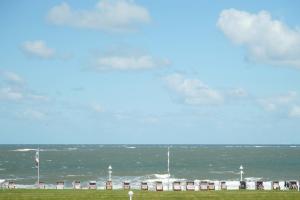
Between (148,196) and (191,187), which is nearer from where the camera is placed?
(148,196)

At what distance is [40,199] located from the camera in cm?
4225

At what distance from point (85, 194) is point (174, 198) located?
714 cm

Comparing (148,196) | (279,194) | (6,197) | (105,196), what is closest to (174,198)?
(148,196)

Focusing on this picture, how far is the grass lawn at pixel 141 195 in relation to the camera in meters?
43.0

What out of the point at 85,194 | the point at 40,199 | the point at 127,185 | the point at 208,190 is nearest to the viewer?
the point at 40,199

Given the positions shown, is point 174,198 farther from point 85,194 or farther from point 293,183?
point 293,183

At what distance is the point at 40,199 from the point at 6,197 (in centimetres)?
279

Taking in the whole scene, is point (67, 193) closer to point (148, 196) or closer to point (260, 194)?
point (148, 196)

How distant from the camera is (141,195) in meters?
44.6

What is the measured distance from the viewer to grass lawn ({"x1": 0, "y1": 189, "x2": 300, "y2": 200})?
43.0 metres

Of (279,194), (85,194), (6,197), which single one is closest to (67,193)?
(85,194)

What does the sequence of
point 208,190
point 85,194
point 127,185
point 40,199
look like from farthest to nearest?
point 127,185, point 208,190, point 85,194, point 40,199

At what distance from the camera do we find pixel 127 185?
55.1m

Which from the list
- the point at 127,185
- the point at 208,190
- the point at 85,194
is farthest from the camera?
the point at 127,185
